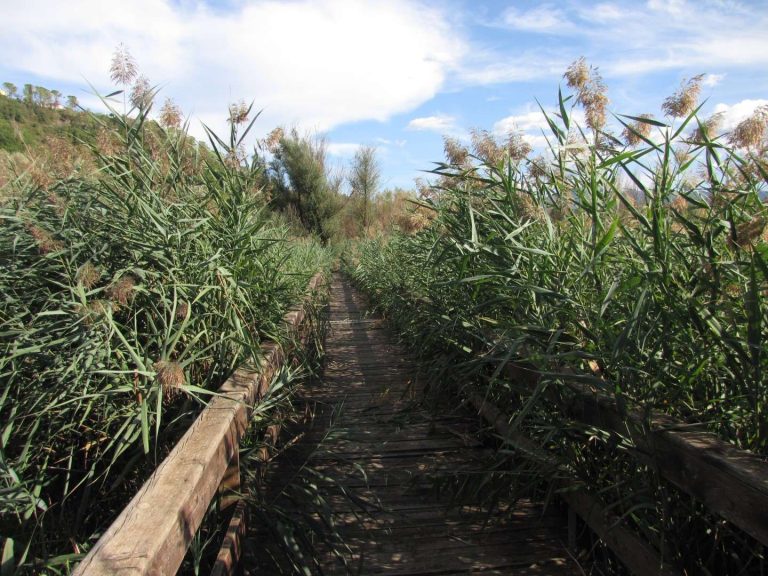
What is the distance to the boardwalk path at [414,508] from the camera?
6.10 ft

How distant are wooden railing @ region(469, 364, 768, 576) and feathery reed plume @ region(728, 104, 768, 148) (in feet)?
3.55

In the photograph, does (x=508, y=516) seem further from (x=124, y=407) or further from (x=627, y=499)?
(x=124, y=407)

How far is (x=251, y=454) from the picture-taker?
210 centimetres

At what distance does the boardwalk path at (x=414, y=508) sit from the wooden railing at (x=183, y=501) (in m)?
0.55

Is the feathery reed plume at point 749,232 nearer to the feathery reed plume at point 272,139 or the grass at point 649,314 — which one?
the grass at point 649,314

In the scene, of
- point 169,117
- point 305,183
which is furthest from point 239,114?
point 305,183

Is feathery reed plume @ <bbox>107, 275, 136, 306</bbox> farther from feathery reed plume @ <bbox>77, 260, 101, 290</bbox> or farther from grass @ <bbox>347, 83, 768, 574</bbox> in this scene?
grass @ <bbox>347, 83, 768, 574</bbox>

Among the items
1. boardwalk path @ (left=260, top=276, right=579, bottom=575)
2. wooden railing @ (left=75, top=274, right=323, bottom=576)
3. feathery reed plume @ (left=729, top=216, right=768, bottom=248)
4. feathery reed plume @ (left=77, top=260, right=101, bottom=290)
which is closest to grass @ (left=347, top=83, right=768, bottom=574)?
feathery reed plume @ (left=729, top=216, right=768, bottom=248)

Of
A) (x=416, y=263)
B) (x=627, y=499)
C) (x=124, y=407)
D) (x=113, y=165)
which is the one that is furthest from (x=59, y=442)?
(x=416, y=263)

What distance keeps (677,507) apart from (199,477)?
1.25 m

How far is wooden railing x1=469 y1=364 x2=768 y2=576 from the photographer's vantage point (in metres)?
0.98

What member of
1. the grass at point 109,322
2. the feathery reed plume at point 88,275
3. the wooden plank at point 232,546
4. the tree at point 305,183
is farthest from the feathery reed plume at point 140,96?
the tree at point 305,183

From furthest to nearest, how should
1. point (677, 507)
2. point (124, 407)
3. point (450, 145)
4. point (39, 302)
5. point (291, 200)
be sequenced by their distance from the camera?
1. point (291, 200)
2. point (450, 145)
3. point (39, 302)
4. point (124, 407)
5. point (677, 507)

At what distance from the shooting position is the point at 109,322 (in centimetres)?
160
